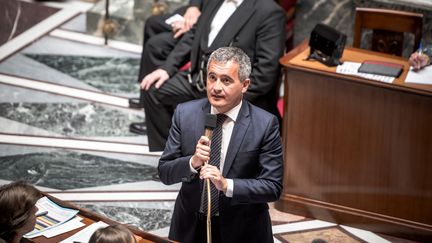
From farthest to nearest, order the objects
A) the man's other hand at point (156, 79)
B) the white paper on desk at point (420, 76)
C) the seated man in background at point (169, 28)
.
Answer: the seated man in background at point (169, 28)
the man's other hand at point (156, 79)
the white paper on desk at point (420, 76)

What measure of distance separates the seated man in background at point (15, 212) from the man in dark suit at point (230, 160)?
2.17 ft

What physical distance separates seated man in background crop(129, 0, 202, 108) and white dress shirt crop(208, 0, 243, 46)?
38 cm

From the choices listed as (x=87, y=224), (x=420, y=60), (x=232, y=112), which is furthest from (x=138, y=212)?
(x=420, y=60)

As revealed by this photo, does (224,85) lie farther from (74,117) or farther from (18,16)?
(18,16)

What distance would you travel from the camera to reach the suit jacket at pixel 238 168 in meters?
4.26

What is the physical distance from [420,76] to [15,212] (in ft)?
9.39

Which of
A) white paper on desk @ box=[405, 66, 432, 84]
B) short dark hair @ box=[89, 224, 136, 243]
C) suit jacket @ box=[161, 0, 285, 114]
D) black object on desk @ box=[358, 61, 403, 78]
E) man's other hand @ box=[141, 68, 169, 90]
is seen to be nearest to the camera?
short dark hair @ box=[89, 224, 136, 243]

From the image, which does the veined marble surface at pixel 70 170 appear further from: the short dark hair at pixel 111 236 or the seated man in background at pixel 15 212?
the short dark hair at pixel 111 236

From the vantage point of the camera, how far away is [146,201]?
6.16 m

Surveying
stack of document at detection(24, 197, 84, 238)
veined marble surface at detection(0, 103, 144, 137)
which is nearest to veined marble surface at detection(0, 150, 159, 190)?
veined marble surface at detection(0, 103, 144, 137)

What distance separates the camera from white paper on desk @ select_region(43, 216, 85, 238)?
4.44 metres

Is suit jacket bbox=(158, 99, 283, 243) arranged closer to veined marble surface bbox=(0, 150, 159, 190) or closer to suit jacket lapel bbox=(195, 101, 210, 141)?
suit jacket lapel bbox=(195, 101, 210, 141)

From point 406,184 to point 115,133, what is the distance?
2351 millimetres

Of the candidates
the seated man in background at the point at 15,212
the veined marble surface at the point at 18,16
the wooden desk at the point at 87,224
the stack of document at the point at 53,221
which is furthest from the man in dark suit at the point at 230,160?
the veined marble surface at the point at 18,16
